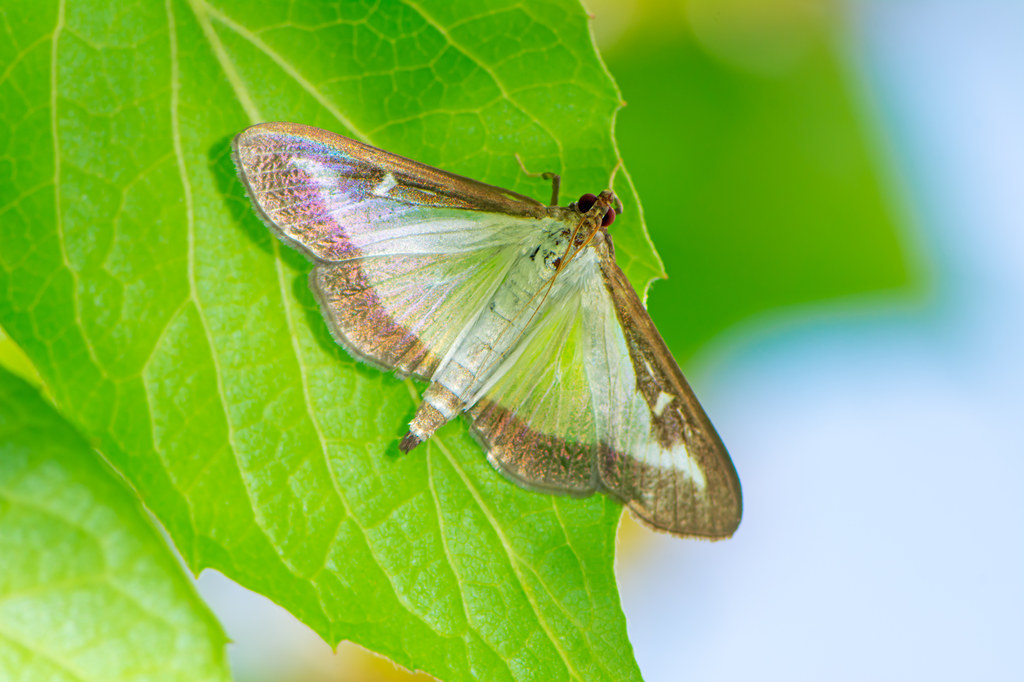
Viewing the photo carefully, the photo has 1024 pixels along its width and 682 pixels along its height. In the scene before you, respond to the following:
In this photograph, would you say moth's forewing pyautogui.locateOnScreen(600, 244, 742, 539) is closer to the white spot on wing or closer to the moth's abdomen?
the moth's abdomen

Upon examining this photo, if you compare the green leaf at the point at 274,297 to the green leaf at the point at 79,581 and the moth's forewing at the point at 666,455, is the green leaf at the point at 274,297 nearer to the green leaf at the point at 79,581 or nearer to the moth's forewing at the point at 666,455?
the green leaf at the point at 79,581

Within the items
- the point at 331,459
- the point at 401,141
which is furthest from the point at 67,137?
the point at 331,459

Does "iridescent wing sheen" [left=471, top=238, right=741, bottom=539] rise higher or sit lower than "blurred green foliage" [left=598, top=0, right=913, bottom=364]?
lower

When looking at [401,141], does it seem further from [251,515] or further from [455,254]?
[251,515]

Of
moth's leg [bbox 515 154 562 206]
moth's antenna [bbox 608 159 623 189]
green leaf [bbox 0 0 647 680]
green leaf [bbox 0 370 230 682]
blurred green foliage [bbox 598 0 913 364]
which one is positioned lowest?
green leaf [bbox 0 370 230 682]

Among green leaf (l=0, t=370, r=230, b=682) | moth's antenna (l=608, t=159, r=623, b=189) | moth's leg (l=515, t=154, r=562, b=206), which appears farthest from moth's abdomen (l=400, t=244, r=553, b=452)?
green leaf (l=0, t=370, r=230, b=682)

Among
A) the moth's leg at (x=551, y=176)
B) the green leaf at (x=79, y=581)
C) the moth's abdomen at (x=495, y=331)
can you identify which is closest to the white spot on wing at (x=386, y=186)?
the moth's leg at (x=551, y=176)

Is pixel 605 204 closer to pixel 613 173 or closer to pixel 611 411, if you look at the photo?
pixel 613 173
